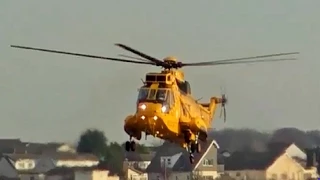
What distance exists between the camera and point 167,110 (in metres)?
33.6

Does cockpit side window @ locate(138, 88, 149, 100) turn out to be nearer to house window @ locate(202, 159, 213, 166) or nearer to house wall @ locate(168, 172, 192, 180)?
house wall @ locate(168, 172, 192, 180)

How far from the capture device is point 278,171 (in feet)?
187

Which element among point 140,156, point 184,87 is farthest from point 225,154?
point 184,87

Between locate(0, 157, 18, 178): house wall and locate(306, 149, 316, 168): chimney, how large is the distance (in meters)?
15.8

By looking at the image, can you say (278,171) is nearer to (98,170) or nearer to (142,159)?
(142,159)

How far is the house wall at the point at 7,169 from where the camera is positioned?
52156 mm

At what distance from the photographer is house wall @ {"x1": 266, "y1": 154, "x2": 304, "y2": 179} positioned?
5597cm

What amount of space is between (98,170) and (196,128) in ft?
51.5

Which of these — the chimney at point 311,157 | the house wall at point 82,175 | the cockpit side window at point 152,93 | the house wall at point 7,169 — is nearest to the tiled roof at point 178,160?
the chimney at point 311,157

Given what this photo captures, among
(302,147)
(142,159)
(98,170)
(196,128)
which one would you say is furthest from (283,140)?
(196,128)

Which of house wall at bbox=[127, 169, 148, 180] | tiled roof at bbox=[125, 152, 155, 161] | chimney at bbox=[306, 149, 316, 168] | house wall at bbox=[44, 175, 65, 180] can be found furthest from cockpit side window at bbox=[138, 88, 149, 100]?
chimney at bbox=[306, 149, 316, 168]

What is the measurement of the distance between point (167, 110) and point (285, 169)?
80.2 feet

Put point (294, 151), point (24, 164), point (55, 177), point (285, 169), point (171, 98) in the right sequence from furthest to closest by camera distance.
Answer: point (294, 151)
point (285, 169)
point (24, 164)
point (55, 177)
point (171, 98)

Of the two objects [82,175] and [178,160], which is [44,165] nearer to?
[82,175]
